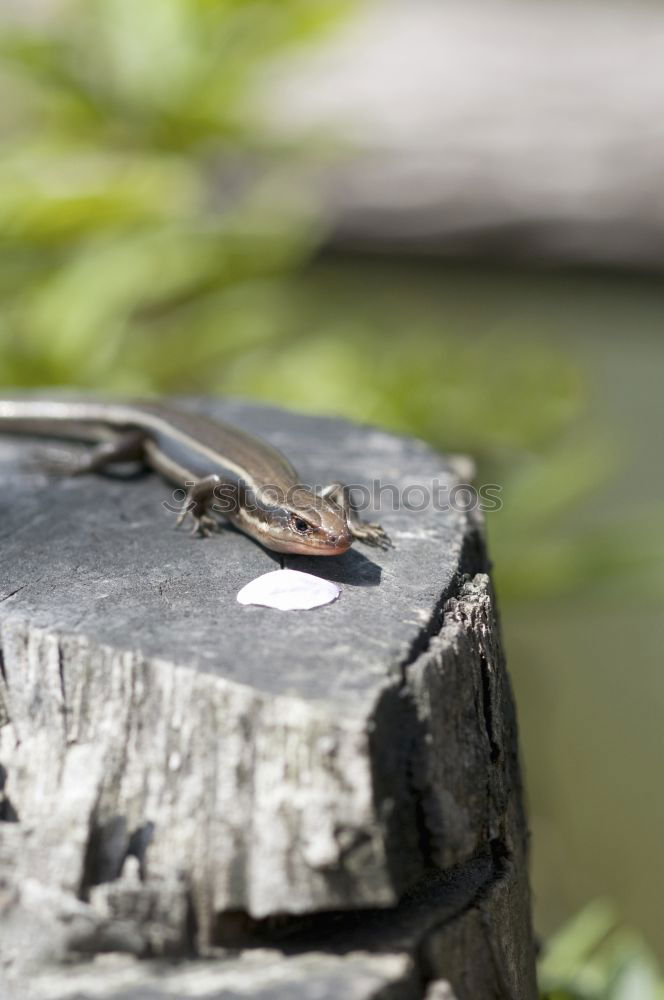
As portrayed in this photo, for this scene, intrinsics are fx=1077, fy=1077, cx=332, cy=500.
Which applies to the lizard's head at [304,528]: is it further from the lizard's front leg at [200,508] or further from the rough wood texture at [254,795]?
the rough wood texture at [254,795]

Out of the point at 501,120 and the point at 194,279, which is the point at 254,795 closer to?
the point at 194,279

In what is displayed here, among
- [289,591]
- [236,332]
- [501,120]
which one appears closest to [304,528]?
[289,591]

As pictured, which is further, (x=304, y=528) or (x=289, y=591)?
(x=304, y=528)

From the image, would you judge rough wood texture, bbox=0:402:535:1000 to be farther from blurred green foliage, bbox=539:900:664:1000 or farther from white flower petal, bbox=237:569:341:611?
blurred green foliage, bbox=539:900:664:1000

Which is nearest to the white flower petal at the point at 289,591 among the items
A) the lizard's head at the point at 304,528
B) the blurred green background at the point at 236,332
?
the lizard's head at the point at 304,528

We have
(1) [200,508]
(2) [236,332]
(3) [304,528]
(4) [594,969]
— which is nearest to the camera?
(3) [304,528]

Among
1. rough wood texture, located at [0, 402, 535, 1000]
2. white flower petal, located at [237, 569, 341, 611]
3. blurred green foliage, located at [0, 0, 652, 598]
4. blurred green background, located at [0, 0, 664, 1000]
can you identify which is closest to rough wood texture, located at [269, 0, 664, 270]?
blurred green background, located at [0, 0, 664, 1000]
